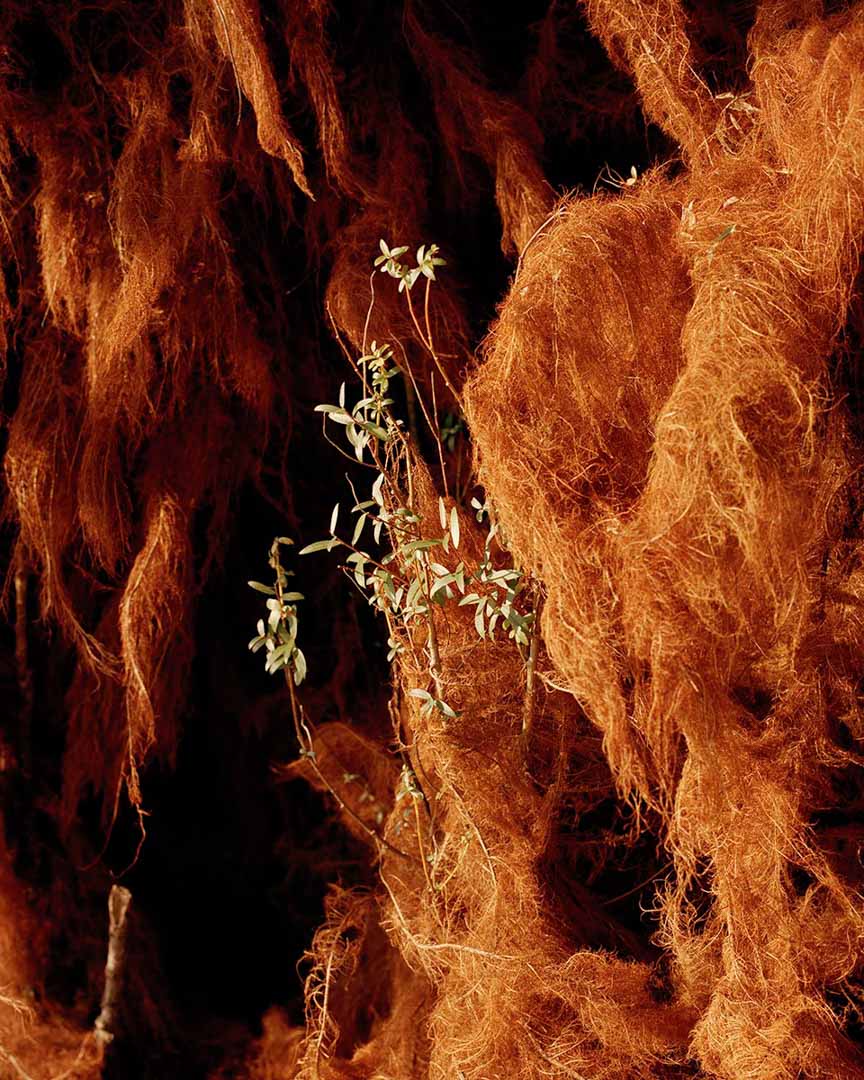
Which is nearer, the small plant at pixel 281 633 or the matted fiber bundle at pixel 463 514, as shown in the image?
the matted fiber bundle at pixel 463 514

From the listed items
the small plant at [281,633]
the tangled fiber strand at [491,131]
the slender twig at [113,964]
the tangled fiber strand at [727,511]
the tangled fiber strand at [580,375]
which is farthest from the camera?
the slender twig at [113,964]

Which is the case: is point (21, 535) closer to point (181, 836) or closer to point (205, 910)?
point (181, 836)

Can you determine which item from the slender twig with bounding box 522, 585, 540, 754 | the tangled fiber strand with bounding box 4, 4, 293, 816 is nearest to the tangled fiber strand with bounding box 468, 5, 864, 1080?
the slender twig with bounding box 522, 585, 540, 754

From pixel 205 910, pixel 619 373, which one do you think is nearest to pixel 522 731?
pixel 619 373

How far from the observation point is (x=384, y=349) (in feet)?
3.88

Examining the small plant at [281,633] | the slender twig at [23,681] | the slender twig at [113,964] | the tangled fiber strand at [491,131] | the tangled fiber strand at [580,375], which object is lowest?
the slender twig at [113,964]

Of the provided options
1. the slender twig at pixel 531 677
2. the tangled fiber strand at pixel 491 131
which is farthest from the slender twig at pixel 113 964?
the tangled fiber strand at pixel 491 131

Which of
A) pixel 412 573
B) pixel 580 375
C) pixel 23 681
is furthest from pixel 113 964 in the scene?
pixel 580 375

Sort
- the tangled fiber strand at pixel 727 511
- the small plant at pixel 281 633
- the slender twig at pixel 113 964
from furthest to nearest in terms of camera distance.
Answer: the slender twig at pixel 113 964 < the small plant at pixel 281 633 < the tangled fiber strand at pixel 727 511

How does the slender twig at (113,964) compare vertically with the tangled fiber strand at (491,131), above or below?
below

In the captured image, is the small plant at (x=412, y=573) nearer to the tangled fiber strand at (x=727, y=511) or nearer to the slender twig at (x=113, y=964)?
the tangled fiber strand at (x=727, y=511)

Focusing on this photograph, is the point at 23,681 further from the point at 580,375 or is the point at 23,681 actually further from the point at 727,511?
the point at 727,511

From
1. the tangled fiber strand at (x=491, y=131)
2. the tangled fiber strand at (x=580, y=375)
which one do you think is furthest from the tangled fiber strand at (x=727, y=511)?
the tangled fiber strand at (x=491, y=131)

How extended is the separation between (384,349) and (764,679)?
50 centimetres
